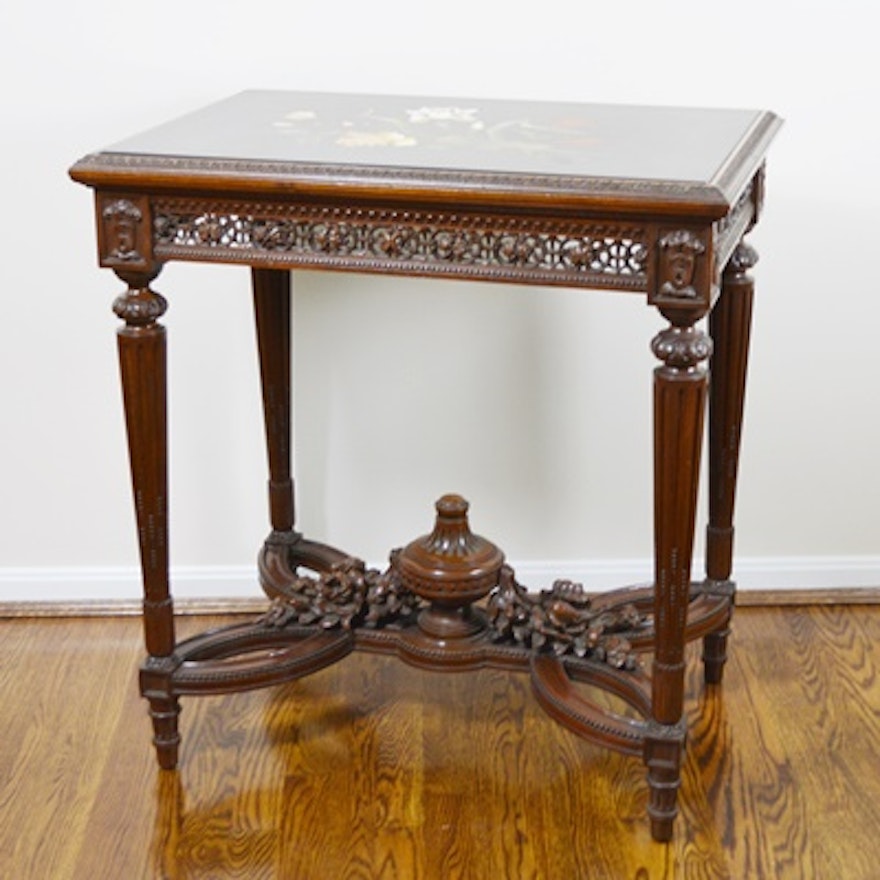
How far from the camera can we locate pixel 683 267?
7.36ft

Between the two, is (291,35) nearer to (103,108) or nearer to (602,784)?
(103,108)

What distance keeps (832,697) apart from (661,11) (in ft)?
3.92

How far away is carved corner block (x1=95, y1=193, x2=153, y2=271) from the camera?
7.88 ft

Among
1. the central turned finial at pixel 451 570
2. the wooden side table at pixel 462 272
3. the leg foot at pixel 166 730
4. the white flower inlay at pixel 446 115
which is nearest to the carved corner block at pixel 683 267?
the wooden side table at pixel 462 272

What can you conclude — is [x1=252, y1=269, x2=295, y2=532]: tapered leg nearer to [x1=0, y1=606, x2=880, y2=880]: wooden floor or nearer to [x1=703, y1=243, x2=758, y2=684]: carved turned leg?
[x1=0, y1=606, x2=880, y2=880]: wooden floor

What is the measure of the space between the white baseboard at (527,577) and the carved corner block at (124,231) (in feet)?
3.40

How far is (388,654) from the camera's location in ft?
9.29

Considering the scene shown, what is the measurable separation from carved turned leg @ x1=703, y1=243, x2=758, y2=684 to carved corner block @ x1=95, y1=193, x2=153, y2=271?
36.4 inches

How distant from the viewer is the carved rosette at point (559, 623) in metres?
2.75

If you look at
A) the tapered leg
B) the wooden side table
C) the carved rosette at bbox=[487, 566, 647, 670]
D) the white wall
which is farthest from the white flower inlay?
the carved rosette at bbox=[487, 566, 647, 670]

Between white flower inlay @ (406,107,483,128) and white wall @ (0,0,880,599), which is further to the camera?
white wall @ (0,0,880,599)

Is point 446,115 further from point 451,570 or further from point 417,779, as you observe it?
point 417,779

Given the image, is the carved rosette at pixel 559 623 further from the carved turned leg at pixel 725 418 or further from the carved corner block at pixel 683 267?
the carved corner block at pixel 683 267

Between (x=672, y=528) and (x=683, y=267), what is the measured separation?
1.23 feet
